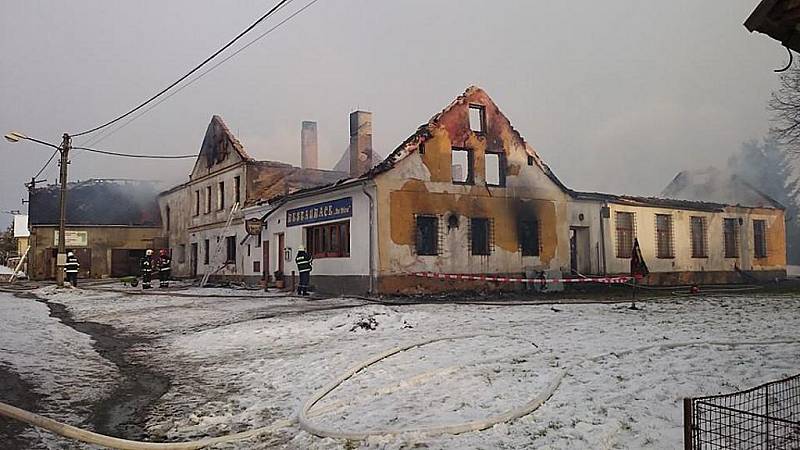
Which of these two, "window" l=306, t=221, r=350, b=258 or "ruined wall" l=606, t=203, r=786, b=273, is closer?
"window" l=306, t=221, r=350, b=258

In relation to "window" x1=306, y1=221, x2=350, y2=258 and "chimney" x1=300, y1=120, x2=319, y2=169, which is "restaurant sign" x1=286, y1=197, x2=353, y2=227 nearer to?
"window" x1=306, y1=221, x2=350, y2=258

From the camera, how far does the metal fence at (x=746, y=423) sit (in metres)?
4.04

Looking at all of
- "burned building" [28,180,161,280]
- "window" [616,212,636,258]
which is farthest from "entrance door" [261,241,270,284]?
"burned building" [28,180,161,280]

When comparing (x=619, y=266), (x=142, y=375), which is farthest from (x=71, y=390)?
(x=619, y=266)

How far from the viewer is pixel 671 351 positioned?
8156mm

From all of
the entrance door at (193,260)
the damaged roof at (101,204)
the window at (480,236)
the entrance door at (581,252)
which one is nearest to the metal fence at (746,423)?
the window at (480,236)

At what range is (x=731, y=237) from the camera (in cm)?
2812

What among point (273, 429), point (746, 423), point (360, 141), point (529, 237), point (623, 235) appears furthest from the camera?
point (360, 141)

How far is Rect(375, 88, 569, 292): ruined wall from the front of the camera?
19.2 m

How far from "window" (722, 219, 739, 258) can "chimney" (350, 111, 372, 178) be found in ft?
50.3

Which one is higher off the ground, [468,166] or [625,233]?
[468,166]

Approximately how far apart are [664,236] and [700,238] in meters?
2.15

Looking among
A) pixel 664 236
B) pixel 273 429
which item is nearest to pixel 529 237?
pixel 664 236

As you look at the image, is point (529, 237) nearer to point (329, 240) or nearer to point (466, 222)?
point (466, 222)
